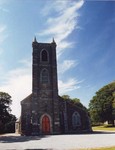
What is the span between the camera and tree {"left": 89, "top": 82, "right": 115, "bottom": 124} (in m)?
57.0

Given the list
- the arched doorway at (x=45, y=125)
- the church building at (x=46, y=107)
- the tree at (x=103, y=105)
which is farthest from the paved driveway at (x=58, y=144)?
the tree at (x=103, y=105)

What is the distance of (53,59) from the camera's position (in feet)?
129

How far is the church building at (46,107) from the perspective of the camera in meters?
35.6

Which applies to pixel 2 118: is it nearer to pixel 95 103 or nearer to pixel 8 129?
pixel 8 129

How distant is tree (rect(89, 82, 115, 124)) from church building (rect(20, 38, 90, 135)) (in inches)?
775

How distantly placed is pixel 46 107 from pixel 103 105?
26109 mm

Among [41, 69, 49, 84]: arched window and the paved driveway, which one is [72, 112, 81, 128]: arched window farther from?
the paved driveway

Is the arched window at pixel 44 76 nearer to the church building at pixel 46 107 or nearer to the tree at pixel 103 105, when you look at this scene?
the church building at pixel 46 107

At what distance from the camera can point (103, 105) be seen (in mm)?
58250

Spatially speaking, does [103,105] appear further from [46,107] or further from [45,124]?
[45,124]

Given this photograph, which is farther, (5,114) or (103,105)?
(103,105)

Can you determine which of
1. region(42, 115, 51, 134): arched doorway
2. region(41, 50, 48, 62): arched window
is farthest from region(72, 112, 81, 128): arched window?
region(41, 50, 48, 62): arched window

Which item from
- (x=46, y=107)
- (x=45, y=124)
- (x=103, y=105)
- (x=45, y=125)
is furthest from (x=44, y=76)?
(x=103, y=105)

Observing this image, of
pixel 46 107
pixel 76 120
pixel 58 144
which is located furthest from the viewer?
pixel 76 120
